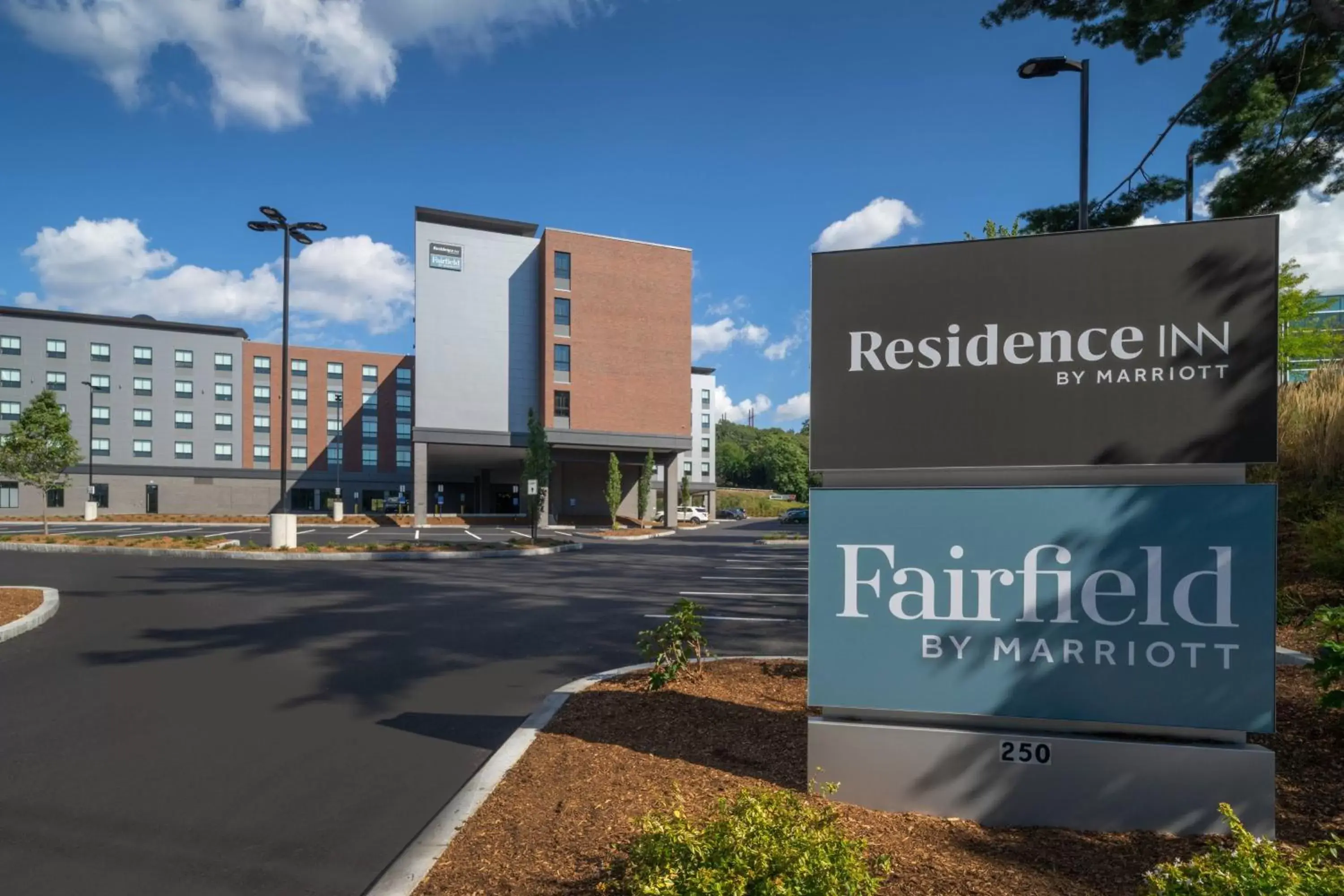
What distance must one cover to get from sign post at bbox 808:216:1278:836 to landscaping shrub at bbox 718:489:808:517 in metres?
77.6

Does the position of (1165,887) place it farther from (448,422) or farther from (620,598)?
(448,422)

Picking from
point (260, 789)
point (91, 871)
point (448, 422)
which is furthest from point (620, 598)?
point (448, 422)

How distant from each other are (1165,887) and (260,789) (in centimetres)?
497

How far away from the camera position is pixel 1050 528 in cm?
401

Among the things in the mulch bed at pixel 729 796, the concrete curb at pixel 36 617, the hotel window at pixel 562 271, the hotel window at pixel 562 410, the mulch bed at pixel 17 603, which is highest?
the hotel window at pixel 562 271

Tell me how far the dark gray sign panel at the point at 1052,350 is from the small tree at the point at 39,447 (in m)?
34.4

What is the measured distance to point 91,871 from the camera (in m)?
3.82

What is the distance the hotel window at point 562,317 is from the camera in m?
45.7

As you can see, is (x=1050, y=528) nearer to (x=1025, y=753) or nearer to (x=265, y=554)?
(x=1025, y=753)

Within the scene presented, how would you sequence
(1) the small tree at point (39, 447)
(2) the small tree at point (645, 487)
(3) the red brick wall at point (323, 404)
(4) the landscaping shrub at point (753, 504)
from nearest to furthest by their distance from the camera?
(1) the small tree at point (39, 447), (2) the small tree at point (645, 487), (3) the red brick wall at point (323, 404), (4) the landscaping shrub at point (753, 504)

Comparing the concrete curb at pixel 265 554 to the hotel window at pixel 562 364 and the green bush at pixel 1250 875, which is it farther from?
the hotel window at pixel 562 364

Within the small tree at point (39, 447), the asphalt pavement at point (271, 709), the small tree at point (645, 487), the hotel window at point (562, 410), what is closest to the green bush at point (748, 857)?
the asphalt pavement at point (271, 709)

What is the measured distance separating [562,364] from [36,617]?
36142mm

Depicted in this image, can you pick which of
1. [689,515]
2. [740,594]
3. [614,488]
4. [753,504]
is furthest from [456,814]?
[753,504]
